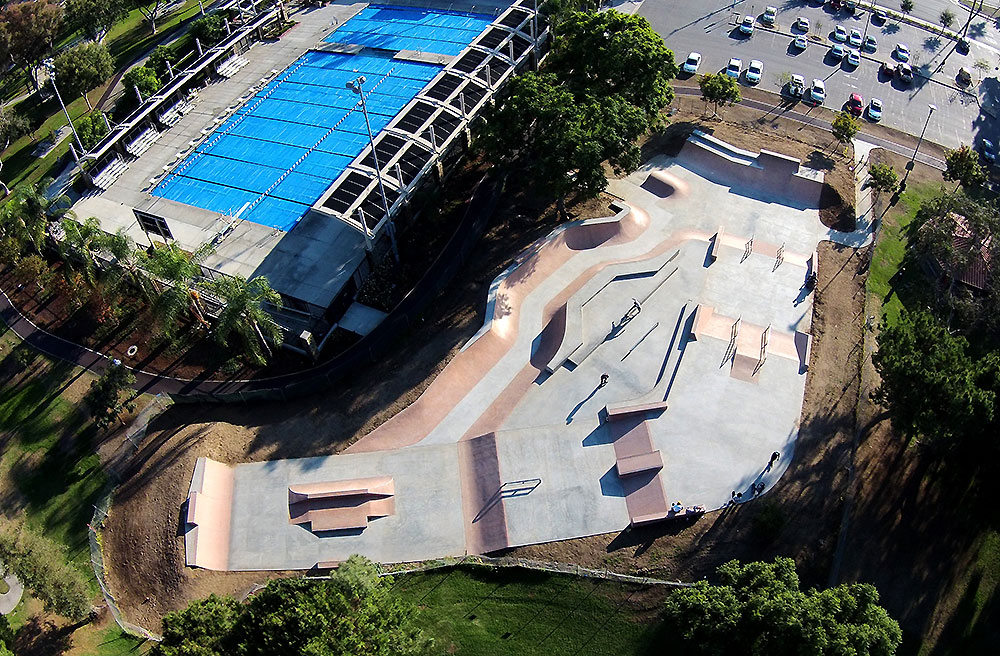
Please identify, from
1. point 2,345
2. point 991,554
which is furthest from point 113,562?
point 991,554

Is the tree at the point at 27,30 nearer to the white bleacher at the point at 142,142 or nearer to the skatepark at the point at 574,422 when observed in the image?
the white bleacher at the point at 142,142

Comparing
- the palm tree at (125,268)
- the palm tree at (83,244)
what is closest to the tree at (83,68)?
the palm tree at (83,244)

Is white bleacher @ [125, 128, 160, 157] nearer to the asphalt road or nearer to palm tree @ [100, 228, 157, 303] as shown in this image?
palm tree @ [100, 228, 157, 303]

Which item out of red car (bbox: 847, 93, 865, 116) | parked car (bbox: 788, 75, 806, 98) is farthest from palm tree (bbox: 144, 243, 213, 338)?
red car (bbox: 847, 93, 865, 116)

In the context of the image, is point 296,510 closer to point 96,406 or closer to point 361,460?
point 361,460

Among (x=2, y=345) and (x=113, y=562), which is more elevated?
(x=2, y=345)

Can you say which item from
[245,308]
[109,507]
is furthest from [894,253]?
[109,507]
